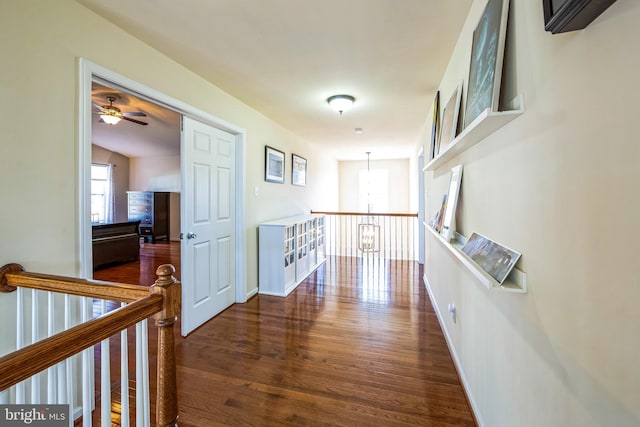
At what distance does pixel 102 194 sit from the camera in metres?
7.78

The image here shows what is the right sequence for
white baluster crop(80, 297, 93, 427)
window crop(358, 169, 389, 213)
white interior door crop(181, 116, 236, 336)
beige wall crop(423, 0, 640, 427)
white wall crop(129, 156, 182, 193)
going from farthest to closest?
window crop(358, 169, 389, 213), white wall crop(129, 156, 182, 193), white interior door crop(181, 116, 236, 336), white baluster crop(80, 297, 93, 427), beige wall crop(423, 0, 640, 427)

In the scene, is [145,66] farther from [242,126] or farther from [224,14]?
[242,126]

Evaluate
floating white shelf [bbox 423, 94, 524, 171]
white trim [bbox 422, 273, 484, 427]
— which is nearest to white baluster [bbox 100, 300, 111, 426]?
floating white shelf [bbox 423, 94, 524, 171]

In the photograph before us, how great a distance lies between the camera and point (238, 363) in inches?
81.8

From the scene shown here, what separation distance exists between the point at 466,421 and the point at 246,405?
4.25 feet

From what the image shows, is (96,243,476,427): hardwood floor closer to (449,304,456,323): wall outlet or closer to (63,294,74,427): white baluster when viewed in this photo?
(449,304,456,323): wall outlet

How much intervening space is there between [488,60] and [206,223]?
2612 mm

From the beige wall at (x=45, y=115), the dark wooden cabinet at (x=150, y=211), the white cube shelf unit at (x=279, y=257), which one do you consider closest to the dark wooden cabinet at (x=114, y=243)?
the dark wooden cabinet at (x=150, y=211)

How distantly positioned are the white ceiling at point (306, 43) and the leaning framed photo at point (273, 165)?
66cm

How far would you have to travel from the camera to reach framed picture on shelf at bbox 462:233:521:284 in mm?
1053

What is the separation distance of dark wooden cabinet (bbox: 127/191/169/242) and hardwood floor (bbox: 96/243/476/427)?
19.1ft

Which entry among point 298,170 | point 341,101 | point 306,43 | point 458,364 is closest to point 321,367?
point 458,364

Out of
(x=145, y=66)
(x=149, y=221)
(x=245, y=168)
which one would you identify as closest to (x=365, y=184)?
(x=245, y=168)

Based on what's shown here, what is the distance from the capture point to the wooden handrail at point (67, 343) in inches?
26.0
